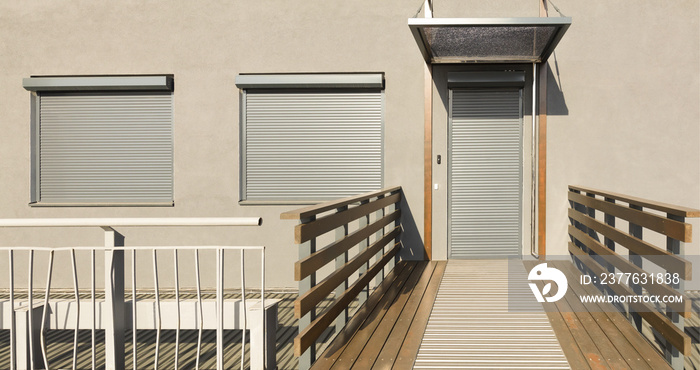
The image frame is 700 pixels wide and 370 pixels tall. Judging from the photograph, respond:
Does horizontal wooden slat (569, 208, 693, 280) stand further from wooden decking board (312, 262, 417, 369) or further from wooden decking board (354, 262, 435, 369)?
→ wooden decking board (312, 262, 417, 369)

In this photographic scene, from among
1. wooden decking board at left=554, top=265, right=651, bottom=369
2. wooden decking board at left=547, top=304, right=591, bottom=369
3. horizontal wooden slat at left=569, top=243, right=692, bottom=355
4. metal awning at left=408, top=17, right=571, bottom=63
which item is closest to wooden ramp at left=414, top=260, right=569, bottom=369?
wooden decking board at left=547, top=304, right=591, bottom=369

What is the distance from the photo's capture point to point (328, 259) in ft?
13.1

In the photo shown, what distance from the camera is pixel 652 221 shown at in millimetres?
4055

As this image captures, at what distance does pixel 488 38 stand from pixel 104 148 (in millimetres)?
5344

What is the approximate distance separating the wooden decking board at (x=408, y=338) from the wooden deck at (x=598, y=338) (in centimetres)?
98

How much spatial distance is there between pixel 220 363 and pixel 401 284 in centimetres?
289

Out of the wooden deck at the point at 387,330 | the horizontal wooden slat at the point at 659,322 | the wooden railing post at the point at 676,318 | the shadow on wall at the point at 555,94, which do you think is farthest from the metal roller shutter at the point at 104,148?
the wooden railing post at the point at 676,318

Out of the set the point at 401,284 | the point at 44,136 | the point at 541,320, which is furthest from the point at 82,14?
the point at 541,320

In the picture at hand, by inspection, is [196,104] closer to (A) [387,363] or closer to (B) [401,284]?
(B) [401,284]

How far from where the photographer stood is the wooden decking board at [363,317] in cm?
371

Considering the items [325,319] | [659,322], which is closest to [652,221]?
[659,322]

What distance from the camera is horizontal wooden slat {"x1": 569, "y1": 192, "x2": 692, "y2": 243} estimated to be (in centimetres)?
357

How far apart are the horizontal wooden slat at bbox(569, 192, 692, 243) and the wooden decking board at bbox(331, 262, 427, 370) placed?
6.49 ft

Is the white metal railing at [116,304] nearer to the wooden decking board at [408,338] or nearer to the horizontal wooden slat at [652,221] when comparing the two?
the wooden decking board at [408,338]
